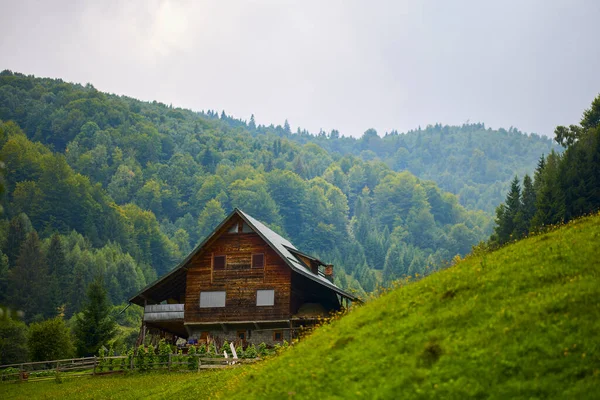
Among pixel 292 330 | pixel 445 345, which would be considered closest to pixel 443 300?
pixel 445 345

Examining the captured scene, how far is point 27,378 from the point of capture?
47438mm

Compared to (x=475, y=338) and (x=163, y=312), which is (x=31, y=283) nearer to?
(x=163, y=312)

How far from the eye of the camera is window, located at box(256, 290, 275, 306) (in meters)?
56.1

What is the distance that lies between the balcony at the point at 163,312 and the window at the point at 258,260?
691 centimetres

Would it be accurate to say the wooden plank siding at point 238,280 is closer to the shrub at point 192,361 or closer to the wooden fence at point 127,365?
the wooden fence at point 127,365

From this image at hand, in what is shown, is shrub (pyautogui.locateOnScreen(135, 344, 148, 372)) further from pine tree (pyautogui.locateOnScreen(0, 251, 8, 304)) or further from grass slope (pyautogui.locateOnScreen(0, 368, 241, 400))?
pine tree (pyautogui.locateOnScreen(0, 251, 8, 304))

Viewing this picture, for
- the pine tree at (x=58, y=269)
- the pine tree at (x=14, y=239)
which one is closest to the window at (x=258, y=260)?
the pine tree at (x=58, y=269)

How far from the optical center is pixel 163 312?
59094 millimetres

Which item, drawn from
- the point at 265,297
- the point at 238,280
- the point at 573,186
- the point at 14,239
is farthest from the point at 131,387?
the point at 14,239

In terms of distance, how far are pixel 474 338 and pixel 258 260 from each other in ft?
117

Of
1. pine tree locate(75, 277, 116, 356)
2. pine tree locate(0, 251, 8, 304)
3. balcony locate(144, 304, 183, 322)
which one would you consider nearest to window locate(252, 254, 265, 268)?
balcony locate(144, 304, 183, 322)

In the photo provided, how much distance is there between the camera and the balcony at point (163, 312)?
58.6 meters

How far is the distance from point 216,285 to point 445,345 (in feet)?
120

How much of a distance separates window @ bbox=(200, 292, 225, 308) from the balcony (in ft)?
7.37
